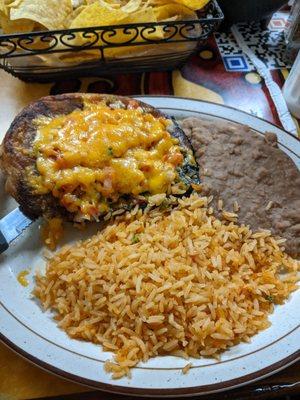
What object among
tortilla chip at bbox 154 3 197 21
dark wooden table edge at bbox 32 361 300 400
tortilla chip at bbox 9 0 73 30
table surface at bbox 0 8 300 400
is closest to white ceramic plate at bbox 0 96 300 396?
dark wooden table edge at bbox 32 361 300 400

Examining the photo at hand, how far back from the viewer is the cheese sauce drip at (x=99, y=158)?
145cm

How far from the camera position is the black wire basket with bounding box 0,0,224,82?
184 centimetres

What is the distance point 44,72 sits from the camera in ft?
6.54

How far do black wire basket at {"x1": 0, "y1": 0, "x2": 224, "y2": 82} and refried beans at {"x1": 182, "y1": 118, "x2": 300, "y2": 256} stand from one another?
0.46 meters

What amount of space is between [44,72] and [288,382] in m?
1.55

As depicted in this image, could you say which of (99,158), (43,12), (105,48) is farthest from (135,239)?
(43,12)

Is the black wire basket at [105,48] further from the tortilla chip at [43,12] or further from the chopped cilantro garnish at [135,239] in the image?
the chopped cilantro garnish at [135,239]

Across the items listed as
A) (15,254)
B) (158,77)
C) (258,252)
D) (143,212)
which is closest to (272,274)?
(258,252)

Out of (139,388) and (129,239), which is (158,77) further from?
(139,388)

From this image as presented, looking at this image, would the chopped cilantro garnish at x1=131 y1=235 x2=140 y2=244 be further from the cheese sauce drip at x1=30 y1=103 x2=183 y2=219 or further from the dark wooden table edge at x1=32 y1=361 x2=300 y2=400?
the dark wooden table edge at x1=32 y1=361 x2=300 y2=400

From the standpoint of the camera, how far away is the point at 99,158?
148 centimetres

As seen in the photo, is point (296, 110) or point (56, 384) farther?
point (296, 110)

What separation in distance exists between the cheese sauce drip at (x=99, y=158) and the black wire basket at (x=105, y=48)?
1.36 ft

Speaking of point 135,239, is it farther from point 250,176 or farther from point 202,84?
point 202,84
